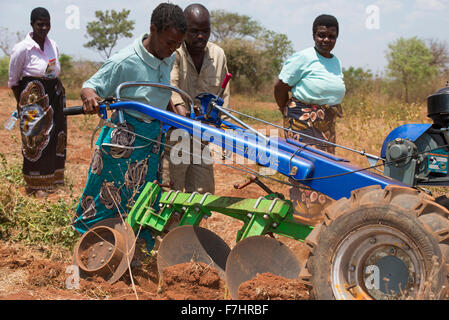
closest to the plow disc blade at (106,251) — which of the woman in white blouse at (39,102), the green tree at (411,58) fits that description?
the woman in white blouse at (39,102)

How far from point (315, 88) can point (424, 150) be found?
200 cm

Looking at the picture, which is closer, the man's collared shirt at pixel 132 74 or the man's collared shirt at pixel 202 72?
the man's collared shirt at pixel 132 74

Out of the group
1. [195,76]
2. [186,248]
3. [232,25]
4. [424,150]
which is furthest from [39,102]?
[232,25]

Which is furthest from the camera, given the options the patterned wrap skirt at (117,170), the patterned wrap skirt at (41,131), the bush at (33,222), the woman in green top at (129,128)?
the patterned wrap skirt at (41,131)

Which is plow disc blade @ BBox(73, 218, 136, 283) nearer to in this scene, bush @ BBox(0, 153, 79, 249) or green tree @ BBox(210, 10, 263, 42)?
bush @ BBox(0, 153, 79, 249)

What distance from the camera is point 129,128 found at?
4.11 metres

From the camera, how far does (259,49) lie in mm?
27984

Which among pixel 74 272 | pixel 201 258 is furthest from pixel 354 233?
pixel 74 272

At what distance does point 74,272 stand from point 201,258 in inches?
38.6

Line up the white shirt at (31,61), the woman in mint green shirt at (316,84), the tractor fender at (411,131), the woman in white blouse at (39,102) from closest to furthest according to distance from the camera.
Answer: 1. the tractor fender at (411,131)
2. the woman in mint green shirt at (316,84)
3. the white shirt at (31,61)
4. the woman in white blouse at (39,102)

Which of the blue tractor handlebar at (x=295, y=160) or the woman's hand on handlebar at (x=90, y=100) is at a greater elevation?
the woman's hand on handlebar at (x=90, y=100)

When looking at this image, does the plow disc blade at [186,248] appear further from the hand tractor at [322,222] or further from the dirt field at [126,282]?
the dirt field at [126,282]

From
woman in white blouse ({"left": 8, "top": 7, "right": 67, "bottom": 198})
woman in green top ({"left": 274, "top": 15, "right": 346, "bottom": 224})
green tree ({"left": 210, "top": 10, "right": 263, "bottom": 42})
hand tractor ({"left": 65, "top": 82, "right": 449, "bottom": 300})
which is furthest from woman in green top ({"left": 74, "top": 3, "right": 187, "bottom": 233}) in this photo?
green tree ({"left": 210, "top": 10, "right": 263, "bottom": 42})

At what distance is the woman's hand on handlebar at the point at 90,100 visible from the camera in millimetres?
3816
